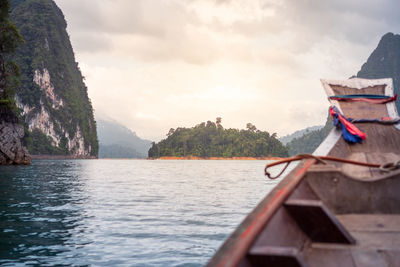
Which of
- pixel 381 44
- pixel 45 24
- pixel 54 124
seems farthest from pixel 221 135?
pixel 381 44

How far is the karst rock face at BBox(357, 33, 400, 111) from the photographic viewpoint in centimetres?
14014

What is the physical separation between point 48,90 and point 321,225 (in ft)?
381

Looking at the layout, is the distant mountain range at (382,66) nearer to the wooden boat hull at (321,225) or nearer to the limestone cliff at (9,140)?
→ the limestone cliff at (9,140)

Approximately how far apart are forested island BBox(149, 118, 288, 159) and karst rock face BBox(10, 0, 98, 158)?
31.3m

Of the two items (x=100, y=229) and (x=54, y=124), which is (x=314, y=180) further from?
(x=54, y=124)

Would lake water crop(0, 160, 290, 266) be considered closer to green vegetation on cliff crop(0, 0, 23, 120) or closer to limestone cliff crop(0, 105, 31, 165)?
limestone cliff crop(0, 105, 31, 165)

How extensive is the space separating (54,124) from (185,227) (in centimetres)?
10620

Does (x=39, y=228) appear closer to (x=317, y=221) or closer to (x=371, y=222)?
(x=317, y=221)

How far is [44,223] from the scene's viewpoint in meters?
7.59

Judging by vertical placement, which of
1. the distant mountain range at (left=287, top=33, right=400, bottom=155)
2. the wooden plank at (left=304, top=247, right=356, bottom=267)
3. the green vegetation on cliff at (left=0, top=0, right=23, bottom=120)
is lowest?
the wooden plank at (left=304, top=247, right=356, bottom=267)

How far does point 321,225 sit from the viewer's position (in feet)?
8.07

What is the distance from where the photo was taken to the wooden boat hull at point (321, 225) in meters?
1.71

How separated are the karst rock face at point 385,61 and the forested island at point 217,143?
5886cm

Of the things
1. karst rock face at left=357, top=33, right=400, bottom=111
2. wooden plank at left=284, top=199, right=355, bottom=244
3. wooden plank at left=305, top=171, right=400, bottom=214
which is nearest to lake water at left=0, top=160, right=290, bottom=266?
wooden plank at left=305, top=171, right=400, bottom=214
